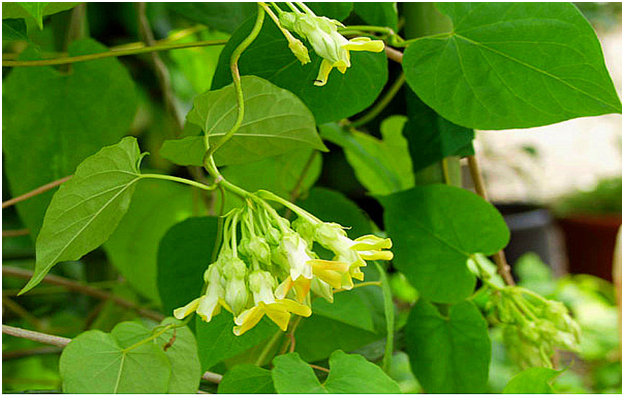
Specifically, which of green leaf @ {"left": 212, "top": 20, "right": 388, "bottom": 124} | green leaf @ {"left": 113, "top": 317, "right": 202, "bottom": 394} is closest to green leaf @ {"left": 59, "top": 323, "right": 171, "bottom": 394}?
green leaf @ {"left": 113, "top": 317, "right": 202, "bottom": 394}

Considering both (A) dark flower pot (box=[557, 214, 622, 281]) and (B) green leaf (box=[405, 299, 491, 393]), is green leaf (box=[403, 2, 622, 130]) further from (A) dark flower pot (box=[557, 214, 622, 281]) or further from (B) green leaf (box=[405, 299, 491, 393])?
(A) dark flower pot (box=[557, 214, 622, 281])

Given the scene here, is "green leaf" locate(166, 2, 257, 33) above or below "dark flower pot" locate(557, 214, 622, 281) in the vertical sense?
above

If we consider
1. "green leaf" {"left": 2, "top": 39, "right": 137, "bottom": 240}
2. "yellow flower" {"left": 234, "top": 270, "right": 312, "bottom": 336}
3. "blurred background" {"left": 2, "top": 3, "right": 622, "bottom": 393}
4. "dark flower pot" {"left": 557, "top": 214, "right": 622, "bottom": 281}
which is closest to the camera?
"yellow flower" {"left": 234, "top": 270, "right": 312, "bottom": 336}

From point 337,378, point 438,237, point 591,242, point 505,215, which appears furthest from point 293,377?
point 591,242

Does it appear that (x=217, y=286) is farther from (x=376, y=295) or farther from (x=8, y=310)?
(x=8, y=310)

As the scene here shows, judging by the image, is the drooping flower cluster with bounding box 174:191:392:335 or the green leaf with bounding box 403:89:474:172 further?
the green leaf with bounding box 403:89:474:172

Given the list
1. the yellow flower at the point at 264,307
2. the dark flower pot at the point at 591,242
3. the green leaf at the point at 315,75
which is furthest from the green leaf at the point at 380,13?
the dark flower pot at the point at 591,242

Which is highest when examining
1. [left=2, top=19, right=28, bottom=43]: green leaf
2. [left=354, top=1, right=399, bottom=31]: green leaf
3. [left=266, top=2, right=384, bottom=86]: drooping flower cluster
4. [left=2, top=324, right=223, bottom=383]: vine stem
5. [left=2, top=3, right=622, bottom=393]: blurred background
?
[left=2, top=19, right=28, bottom=43]: green leaf

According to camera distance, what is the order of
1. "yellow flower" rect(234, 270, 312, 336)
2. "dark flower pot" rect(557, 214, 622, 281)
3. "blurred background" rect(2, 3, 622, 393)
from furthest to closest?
"dark flower pot" rect(557, 214, 622, 281)
"blurred background" rect(2, 3, 622, 393)
"yellow flower" rect(234, 270, 312, 336)
